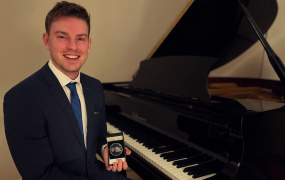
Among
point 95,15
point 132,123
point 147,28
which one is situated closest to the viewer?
point 132,123

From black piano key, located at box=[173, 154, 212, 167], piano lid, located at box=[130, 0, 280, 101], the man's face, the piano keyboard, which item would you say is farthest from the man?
piano lid, located at box=[130, 0, 280, 101]

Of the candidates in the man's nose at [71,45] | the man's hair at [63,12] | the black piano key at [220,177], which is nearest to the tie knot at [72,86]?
the man's nose at [71,45]

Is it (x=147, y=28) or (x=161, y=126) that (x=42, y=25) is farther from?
(x=161, y=126)

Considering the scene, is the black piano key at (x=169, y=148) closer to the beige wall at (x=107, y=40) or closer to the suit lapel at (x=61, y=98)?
the suit lapel at (x=61, y=98)

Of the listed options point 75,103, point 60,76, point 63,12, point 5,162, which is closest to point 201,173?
point 75,103

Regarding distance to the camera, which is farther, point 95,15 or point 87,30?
point 95,15

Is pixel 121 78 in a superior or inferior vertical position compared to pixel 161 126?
superior

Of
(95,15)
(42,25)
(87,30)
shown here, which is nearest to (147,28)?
(95,15)

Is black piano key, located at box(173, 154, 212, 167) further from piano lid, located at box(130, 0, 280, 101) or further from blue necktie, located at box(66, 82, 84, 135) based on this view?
blue necktie, located at box(66, 82, 84, 135)

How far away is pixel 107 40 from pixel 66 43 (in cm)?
174

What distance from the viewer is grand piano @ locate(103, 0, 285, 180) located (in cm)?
99

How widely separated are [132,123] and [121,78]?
4.47ft

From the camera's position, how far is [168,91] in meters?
1.66

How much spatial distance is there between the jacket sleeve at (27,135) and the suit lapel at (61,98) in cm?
11
